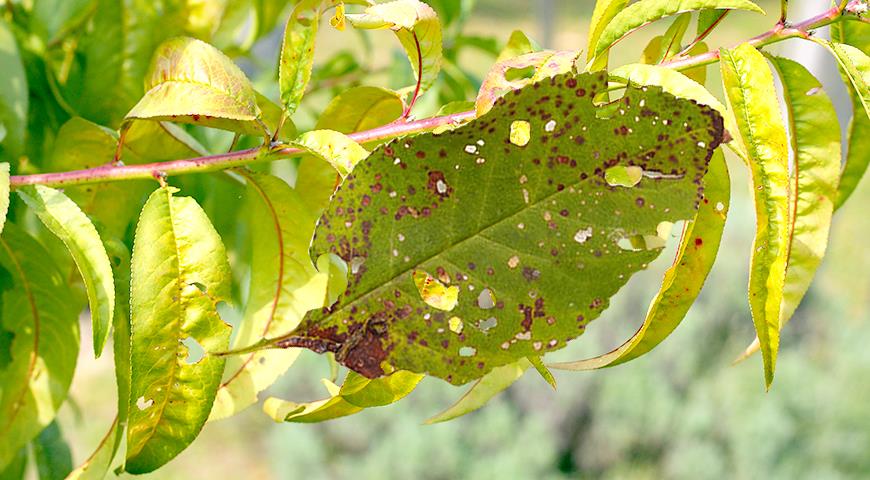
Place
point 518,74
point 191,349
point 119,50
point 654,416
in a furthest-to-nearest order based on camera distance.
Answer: point 654,416 < point 191,349 < point 119,50 < point 518,74

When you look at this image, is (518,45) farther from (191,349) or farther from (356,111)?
(191,349)

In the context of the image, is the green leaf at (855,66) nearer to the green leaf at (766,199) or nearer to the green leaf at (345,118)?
the green leaf at (766,199)

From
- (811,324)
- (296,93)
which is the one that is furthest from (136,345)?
(811,324)

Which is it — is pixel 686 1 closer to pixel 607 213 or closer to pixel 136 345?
pixel 607 213

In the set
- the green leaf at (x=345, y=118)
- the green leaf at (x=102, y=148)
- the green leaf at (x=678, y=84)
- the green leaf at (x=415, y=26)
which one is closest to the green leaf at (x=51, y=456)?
the green leaf at (x=102, y=148)

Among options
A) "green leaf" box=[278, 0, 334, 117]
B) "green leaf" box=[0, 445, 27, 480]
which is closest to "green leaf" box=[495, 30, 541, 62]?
"green leaf" box=[278, 0, 334, 117]

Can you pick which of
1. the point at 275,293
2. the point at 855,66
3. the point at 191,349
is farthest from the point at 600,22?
the point at 191,349
